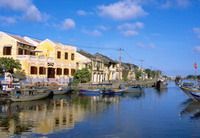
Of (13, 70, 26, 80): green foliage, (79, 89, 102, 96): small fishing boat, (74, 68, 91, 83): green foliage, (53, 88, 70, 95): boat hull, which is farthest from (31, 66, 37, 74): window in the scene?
(74, 68, 91, 83): green foliage

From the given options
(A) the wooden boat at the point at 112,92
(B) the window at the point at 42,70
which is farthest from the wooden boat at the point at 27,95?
(A) the wooden boat at the point at 112,92

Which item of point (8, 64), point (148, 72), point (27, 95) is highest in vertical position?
point (148, 72)

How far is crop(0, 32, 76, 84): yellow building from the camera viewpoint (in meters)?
63.8

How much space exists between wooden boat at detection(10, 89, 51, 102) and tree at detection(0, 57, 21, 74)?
8.94 m

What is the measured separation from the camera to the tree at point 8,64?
190ft

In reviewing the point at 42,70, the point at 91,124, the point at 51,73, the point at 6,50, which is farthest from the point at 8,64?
the point at 91,124

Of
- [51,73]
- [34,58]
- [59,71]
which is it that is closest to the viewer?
[34,58]

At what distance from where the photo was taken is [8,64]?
58.6 m

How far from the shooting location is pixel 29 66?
63062 millimetres

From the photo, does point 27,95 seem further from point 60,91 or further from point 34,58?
point 34,58

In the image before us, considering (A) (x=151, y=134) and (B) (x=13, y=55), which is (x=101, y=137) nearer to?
(A) (x=151, y=134)

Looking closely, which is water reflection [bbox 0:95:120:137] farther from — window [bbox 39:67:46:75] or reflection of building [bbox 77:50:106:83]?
reflection of building [bbox 77:50:106:83]

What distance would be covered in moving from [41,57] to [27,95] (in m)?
18.3

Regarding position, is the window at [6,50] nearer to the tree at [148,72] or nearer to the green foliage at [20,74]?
the green foliage at [20,74]
